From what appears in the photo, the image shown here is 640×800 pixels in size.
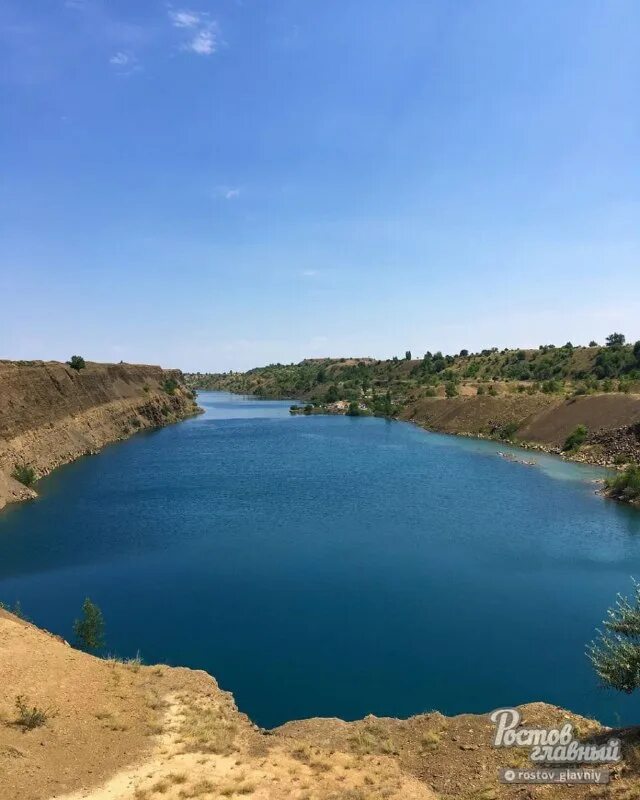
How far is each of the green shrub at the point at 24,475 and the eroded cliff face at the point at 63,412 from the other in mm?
556

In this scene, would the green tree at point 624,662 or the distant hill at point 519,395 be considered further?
the distant hill at point 519,395

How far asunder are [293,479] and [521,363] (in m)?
98.8

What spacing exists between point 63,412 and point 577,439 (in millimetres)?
67278

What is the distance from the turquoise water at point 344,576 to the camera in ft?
70.2

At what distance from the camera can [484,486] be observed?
5347 centimetres

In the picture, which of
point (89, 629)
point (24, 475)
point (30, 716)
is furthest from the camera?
point (24, 475)

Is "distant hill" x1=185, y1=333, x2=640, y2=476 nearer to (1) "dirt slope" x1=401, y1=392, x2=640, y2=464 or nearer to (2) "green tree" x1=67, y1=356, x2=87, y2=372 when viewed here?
(1) "dirt slope" x1=401, y1=392, x2=640, y2=464

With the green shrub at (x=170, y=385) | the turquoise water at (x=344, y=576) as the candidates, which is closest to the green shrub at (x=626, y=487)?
the turquoise water at (x=344, y=576)

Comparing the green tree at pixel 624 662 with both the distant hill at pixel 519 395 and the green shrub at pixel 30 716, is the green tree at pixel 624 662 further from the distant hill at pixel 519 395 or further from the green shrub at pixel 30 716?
the distant hill at pixel 519 395

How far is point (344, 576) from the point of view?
31094mm

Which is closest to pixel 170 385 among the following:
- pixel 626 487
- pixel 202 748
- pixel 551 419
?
pixel 551 419

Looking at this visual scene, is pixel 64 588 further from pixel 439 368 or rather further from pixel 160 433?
pixel 439 368

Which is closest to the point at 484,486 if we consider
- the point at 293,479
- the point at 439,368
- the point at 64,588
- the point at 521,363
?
the point at 293,479

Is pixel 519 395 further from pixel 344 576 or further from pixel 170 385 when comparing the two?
pixel 170 385
